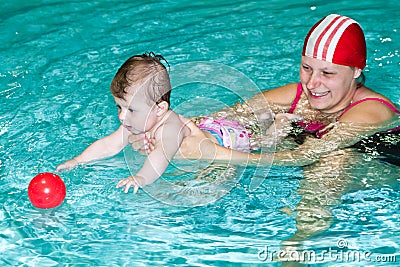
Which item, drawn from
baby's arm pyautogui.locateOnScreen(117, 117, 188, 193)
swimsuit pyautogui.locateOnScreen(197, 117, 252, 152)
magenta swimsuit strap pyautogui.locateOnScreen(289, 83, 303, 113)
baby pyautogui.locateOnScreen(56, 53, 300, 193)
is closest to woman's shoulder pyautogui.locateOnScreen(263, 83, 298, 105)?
magenta swimsuit strap pyautogui.locateOnScreen(289, 83, 303, 113)

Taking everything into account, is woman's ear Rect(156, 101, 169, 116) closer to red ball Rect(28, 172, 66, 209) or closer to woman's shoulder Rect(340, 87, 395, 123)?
red ball Rect(28, 172, 66, 209)

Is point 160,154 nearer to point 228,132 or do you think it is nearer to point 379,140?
point 228,132

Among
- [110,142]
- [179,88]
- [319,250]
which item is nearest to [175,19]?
[179,88]

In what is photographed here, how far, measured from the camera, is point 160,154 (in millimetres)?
3857

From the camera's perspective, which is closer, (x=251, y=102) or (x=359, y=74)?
(x=359, y=74)

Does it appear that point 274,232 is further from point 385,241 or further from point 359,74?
point 359,74

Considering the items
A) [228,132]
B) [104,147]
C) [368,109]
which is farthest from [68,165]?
[368,109]

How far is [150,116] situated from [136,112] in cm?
10

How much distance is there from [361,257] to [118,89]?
1631mm

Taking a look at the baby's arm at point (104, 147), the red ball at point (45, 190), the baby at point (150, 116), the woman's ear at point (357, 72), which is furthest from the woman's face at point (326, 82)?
the red ball at point (45, 190)

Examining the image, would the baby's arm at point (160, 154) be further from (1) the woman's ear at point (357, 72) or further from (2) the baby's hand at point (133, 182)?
(1) the woman's ear at point (357, 72)

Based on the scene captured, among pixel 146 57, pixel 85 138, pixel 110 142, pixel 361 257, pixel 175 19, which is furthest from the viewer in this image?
pixel 175 19

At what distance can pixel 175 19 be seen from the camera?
23.6 feet

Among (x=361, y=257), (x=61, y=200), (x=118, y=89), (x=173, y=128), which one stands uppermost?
(x=118, y=89)
